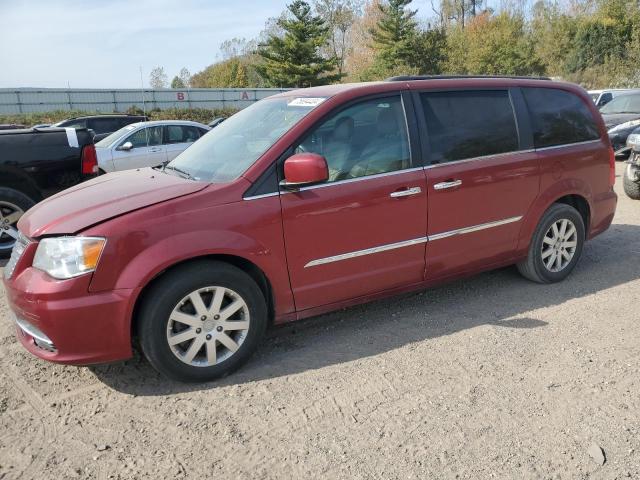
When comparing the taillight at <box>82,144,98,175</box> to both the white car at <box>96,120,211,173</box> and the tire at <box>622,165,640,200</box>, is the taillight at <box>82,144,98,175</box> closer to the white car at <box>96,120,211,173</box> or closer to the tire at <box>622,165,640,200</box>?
the white car at <box>96,120,211,173</box>

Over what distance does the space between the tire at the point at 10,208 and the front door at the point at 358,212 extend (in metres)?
4.30

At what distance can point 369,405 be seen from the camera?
10.1 feet

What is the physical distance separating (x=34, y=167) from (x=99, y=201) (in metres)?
3.74

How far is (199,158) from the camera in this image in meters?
4.09

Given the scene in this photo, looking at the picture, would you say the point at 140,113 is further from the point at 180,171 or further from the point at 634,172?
the point at 180,171

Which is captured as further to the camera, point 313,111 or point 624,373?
point 313,111

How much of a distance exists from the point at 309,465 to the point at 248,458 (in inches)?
12.3

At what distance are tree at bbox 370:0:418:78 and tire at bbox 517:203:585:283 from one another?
4072cm

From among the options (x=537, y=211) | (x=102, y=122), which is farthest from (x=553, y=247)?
(x=102, y=122)

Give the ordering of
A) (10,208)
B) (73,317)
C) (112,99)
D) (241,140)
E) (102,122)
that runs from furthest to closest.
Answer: (112,99), (102,122), (10,208), (241,140), (73,317)

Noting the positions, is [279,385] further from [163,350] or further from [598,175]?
[598,175]

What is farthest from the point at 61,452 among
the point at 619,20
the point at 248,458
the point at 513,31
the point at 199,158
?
the point at 513,31

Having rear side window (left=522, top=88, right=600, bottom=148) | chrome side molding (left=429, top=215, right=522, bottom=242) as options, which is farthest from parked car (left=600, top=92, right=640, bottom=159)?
chrome side molding (left=429, top=215, right=522, bottom=242)

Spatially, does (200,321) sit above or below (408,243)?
below
